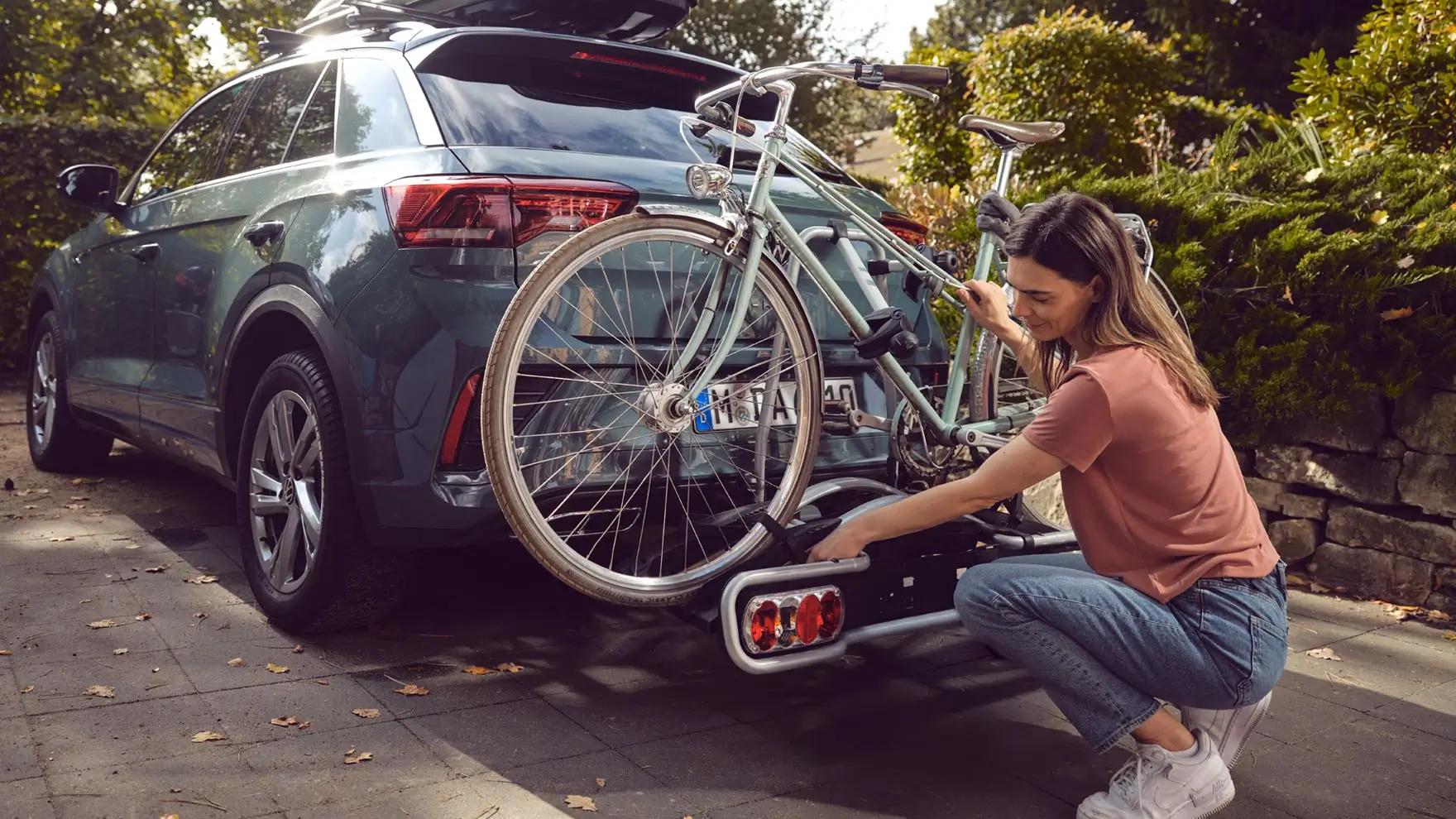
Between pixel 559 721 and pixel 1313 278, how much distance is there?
129 inches

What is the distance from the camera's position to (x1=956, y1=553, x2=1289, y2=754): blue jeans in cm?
258

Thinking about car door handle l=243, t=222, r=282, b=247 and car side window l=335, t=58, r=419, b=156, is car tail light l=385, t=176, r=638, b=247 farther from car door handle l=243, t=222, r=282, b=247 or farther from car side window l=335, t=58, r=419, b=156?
car door handle l=243, t=222, r=282, b=247

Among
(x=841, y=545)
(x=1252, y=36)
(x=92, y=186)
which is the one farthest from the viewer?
(x=1252, y=36)

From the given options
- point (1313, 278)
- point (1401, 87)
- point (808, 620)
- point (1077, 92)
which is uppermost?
point (1077, 92)

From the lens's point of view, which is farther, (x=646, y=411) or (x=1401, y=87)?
(x=1401, y=87)

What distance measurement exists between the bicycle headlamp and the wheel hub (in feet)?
1.64

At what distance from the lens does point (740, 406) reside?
3.27 metres

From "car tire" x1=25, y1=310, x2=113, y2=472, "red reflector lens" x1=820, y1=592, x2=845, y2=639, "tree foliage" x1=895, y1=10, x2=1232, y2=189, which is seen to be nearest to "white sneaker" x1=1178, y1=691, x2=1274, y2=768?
"red reflector lens" x1=820, y1=592, x2=845, y2=639

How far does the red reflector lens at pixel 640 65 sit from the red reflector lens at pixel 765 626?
1.82 metres

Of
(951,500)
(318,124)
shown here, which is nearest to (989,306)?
(951,500)

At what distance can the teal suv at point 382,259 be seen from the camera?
10.1ft

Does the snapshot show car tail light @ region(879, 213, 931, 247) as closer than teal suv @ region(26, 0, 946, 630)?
No

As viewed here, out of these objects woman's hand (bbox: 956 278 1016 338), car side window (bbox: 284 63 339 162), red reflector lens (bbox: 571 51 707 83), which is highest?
red reflector lens (bbox: 571 51 707 83)

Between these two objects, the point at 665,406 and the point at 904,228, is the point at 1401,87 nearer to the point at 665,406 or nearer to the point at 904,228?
the point at 904,228
